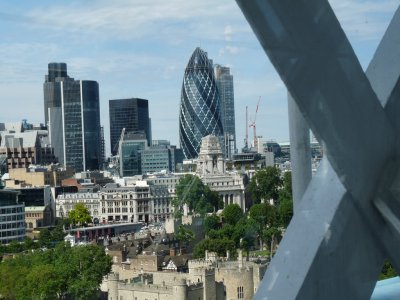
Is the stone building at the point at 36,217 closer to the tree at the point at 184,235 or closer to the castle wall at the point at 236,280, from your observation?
the tree at the point at 184,235

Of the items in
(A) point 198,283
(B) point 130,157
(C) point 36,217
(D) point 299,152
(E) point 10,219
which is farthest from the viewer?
(B) point 130,157

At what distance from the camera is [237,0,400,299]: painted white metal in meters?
0.74

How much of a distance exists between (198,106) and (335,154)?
49997 mm

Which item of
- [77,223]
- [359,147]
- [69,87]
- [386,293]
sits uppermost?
[69,87]

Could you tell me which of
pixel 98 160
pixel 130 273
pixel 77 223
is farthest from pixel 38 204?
pixel 98 160

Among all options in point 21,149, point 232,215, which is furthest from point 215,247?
point 21,149

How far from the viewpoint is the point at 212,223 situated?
23688 mm

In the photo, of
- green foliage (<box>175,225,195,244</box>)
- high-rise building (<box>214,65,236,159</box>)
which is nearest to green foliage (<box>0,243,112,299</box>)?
green foliage (<box>175,225,195,244</box>)

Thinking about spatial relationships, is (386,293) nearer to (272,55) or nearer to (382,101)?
(382,101)

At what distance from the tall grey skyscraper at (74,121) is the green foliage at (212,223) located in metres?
34.2

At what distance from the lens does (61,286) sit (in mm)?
14633

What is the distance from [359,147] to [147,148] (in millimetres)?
51656

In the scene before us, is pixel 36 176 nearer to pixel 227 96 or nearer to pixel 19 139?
pixel 19 139

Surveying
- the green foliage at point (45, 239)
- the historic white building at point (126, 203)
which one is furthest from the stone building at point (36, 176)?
the green foliage at point (45, 239)
